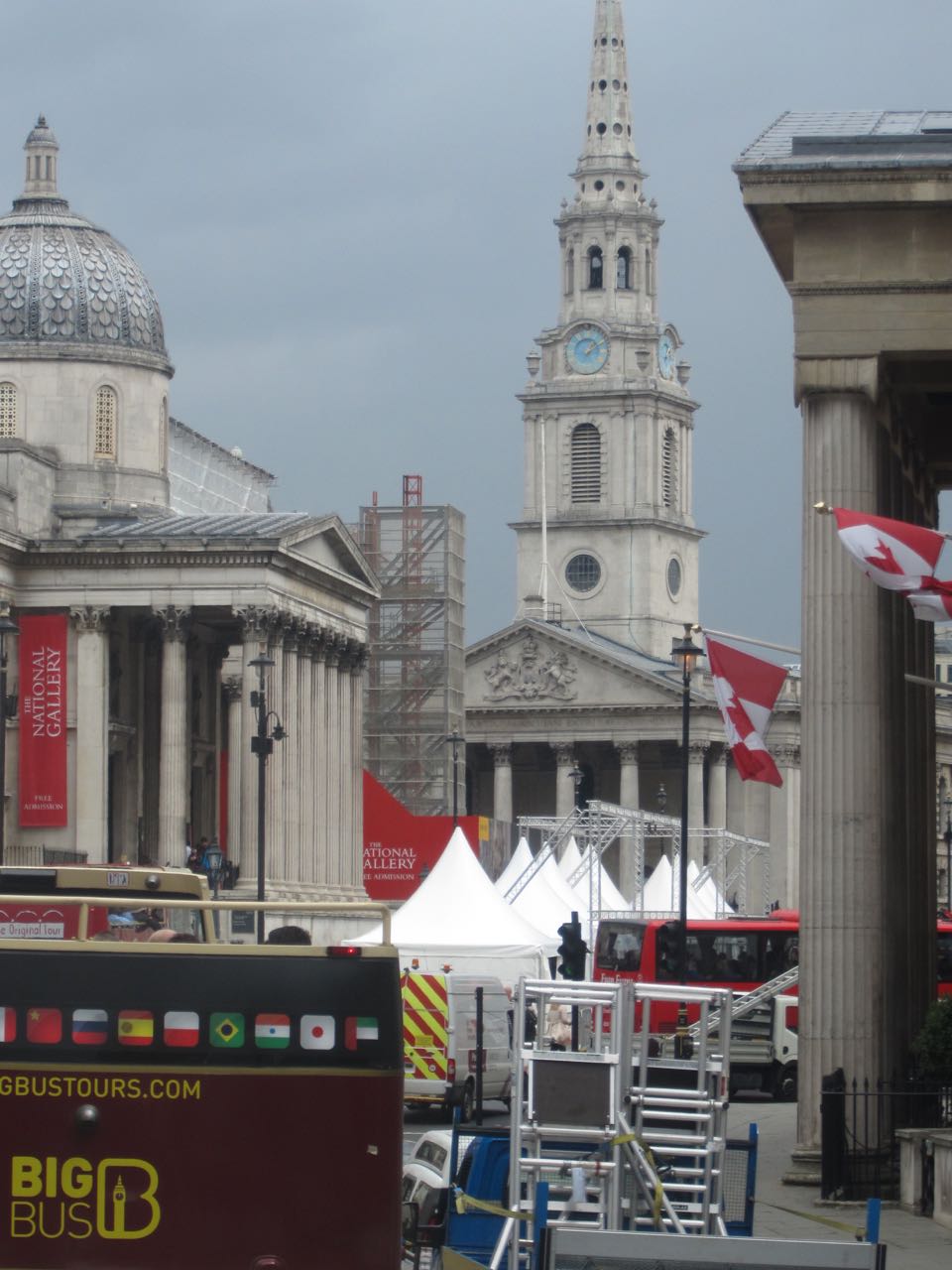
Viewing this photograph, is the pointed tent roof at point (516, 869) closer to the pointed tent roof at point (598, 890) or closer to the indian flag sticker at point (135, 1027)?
the pointed tent roof at point (598, 890)

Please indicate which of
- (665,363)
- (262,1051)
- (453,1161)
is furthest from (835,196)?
(665,363)

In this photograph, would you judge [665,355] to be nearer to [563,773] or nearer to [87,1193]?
[563,773]

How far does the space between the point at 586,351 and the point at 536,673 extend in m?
22.9

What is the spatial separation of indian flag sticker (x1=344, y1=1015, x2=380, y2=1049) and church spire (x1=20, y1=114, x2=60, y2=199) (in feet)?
231

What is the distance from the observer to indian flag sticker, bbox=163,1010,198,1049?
16.6 metres

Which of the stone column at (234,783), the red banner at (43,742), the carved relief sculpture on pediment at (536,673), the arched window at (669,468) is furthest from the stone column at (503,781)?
the red banner at (43,742)

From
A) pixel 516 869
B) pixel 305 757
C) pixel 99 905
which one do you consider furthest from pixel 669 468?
pixel 99 905

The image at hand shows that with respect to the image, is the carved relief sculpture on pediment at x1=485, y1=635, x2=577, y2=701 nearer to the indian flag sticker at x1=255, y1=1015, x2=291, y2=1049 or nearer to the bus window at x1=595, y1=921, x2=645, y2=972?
the bus window at x1=595, y1=921, x2=645, y2=972

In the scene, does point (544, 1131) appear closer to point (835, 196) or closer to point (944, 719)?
point (835, 196)

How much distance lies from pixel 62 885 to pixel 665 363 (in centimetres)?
14312

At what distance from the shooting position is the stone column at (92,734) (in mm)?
77438

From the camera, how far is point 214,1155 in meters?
16.5

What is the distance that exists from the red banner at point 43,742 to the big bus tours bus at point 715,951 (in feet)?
75.9

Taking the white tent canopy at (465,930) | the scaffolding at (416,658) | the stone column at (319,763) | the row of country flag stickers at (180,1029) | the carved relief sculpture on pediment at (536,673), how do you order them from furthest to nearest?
the carved relief sculpture on pediment at (536,673), the scaffolding at (416,658), the stone column at (319,763), the white tent canopy at (465,930), the row of country flag stickers at (180,1029)
